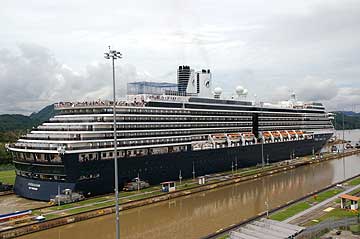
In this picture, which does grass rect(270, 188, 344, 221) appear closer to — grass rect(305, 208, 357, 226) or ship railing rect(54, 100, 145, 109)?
grass rect(305, 208, 357, 226)

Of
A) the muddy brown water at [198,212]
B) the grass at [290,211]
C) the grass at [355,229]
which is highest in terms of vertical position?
the grass at [355,229]

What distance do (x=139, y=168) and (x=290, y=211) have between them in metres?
17.3

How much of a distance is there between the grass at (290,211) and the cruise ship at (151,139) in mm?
16580

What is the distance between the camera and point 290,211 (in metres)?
29.5

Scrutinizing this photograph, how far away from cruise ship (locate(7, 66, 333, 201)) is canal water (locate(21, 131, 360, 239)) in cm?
560

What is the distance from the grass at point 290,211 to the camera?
27728mm

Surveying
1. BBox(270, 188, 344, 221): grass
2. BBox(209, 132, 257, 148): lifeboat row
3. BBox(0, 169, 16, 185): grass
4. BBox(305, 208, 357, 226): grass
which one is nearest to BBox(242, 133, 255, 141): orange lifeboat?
BBox(209, 132, 257, 148): lifeboat row

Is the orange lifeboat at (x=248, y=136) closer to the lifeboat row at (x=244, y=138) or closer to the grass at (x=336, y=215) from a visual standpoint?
the lifeboat row at (x=244, y=138)

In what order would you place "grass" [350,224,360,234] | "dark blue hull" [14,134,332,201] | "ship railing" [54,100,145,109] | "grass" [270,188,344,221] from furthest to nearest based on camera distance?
"ship railing" [54,100,145,109]
"dark blue hull" [14,134,332,201]
"grass" [270,188,344,221]
"grass" [350,224,360,234]

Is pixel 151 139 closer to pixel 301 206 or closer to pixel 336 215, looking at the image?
pixel 301 206

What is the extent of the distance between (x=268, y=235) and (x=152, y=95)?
27.6 metres

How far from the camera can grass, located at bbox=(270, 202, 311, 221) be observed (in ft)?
91.0

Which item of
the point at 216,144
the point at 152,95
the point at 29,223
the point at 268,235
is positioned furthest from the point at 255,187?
the point at 29,223

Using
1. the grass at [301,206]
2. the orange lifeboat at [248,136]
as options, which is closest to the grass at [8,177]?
the grass at [301,206]
